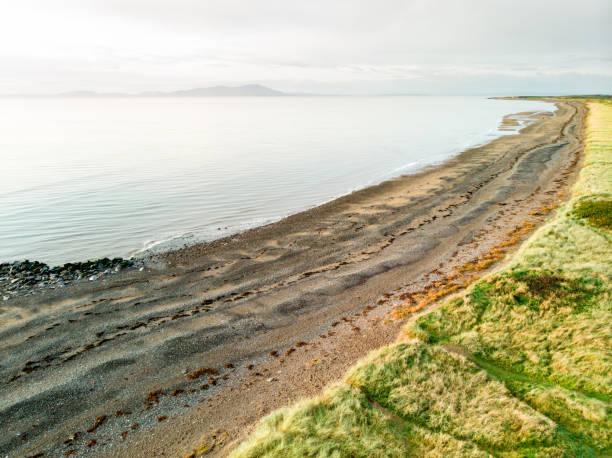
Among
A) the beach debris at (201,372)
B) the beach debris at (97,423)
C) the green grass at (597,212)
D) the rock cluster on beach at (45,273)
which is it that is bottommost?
the beach debris at (97,423)

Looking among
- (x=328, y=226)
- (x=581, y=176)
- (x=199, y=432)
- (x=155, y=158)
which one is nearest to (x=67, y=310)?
(x=199, y=432)

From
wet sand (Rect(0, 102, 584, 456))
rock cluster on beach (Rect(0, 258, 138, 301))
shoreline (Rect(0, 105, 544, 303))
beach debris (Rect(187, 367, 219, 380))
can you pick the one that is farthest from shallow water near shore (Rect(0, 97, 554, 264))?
beach debris (Rect(187, 367, 219, 380))

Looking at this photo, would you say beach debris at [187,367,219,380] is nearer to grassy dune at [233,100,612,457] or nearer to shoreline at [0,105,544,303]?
grassy dune at [233,100,612,457]

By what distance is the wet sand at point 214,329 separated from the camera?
9109mm

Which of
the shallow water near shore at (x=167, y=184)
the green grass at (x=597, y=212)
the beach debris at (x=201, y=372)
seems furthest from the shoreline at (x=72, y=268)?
the green grass at (x=597, y=212)

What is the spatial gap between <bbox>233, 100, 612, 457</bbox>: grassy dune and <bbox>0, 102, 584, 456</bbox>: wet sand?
4.83ft

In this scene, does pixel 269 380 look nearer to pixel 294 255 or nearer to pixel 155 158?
pixel 294 255

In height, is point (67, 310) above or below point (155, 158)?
below

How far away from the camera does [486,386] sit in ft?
28.0

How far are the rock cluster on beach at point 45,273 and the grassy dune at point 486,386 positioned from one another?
15.2 meters

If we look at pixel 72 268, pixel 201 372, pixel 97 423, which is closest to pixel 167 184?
pixel 72 268

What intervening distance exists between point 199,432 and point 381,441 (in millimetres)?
4377

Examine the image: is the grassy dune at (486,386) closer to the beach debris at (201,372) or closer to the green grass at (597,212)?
the beach debris at (201,372)

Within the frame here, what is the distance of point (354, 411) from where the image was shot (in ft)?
26.2
